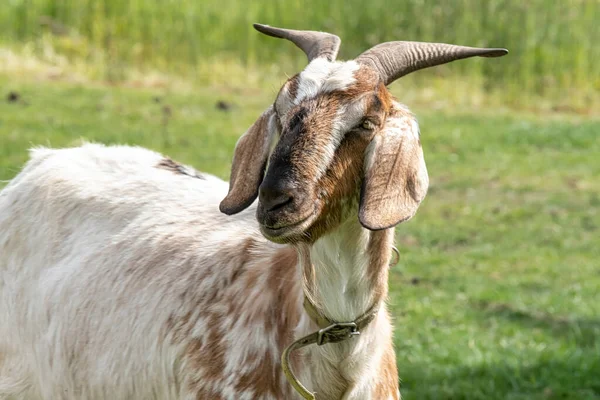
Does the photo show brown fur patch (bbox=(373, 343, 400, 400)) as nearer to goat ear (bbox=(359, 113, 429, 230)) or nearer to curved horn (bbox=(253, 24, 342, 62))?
goat ear (bbox=(359, 113, 429, 230))

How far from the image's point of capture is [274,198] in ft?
10.3

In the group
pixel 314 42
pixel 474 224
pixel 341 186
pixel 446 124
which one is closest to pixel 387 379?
pixel 341 186

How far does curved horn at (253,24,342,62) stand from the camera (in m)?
3.78

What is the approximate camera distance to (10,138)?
407 inches

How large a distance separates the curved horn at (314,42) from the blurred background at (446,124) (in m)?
1.40

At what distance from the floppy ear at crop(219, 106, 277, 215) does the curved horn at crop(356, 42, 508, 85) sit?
0.38 meters

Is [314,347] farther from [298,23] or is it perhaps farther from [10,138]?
[298,23]

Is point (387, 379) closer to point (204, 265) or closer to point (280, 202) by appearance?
point (204, 265)

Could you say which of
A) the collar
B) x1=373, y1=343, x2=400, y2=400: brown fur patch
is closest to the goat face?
the collar

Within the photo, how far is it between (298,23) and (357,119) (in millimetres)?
11599

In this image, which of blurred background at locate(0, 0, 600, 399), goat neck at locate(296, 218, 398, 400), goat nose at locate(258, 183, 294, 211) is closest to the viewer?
goat nose at locate(258, 183, 294, 211)

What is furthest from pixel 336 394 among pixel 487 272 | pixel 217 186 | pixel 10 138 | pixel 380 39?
pixel 380 39

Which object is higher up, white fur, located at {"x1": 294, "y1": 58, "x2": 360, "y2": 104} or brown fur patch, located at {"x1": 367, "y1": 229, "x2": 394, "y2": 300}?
white fur, located at {"x1": 294, "y1": 58, "x2": 360, "y2": 104}

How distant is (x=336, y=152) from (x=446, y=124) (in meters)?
9.91
